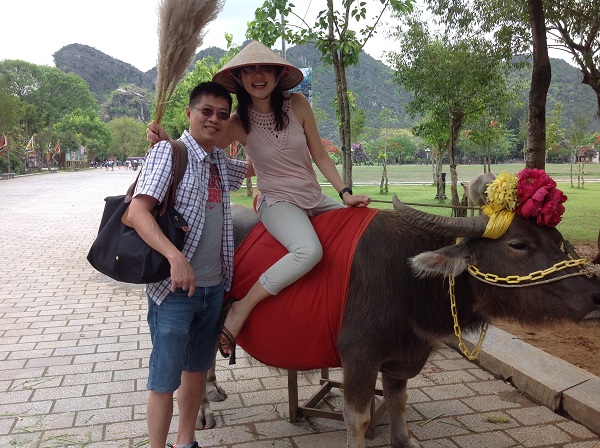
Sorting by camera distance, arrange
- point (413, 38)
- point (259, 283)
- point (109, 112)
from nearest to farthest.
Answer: point (259, 283), point (413, 38), point (109, 112)

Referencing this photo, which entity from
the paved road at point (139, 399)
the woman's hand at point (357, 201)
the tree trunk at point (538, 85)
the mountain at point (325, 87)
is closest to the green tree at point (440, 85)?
the tree trunk at point (538, 85)

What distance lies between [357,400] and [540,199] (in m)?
1.33

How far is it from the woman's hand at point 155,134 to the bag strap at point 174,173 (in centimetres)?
18

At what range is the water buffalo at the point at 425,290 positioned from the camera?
7.84 feet

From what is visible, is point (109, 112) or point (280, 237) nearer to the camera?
point (280, 237)

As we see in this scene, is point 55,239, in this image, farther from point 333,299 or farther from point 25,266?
point 333,299

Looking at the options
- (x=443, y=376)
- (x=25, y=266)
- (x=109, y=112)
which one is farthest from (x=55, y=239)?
(x=109, y=112)

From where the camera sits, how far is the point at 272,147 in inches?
115

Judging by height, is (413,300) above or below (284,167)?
below

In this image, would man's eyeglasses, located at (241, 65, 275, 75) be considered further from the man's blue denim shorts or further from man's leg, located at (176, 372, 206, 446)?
man's leg, located at (176, 372, 206, 446)

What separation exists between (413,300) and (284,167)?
101cm

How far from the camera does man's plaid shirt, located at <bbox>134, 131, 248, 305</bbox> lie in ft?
7.88

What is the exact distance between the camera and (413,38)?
14633 millimetres

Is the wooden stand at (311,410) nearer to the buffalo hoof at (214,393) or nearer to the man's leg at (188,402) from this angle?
the buffalo hoof at (214,393)
